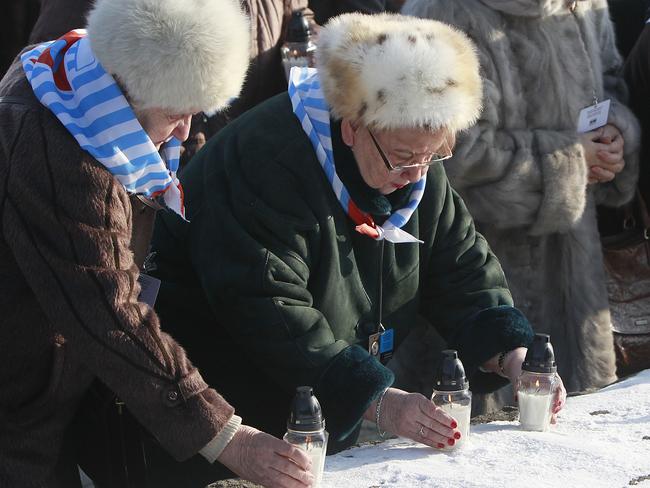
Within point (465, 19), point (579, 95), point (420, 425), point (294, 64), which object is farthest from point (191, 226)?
point (579, 95)

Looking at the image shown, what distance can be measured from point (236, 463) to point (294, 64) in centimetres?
162

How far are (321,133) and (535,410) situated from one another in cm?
82

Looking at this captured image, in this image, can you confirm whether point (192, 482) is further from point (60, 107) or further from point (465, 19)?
point (465, 19)

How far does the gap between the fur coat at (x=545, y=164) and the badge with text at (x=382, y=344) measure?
845mm

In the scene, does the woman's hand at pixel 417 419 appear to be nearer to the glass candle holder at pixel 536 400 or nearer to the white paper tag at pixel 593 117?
the glass candle holder at pixel 536 400

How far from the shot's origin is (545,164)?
3586mm

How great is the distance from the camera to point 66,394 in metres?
2.27

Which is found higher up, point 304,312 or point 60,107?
point 60,107

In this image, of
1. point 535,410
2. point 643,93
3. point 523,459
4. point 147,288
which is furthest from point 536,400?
point 643,93

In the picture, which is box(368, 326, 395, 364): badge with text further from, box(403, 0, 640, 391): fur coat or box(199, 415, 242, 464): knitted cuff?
box(403, 0, 640, 391): fur coat

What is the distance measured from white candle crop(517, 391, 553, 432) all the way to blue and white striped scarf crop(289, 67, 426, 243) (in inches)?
18.3

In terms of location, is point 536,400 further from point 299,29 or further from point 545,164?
point 299,29

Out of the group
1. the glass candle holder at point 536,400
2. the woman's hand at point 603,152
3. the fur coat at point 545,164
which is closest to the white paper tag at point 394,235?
the glass candle holder at point 536,400

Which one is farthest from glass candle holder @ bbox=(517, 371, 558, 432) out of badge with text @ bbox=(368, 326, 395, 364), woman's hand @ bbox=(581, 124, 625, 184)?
woman's hand @ bbox=(581, 124, 625, 184)
